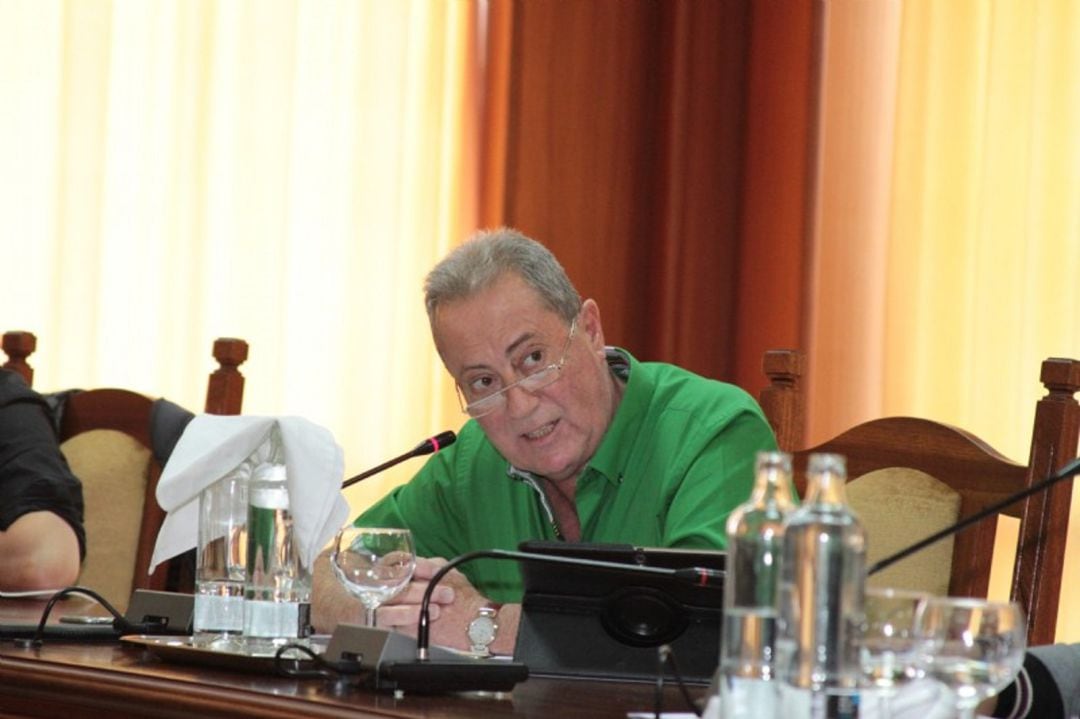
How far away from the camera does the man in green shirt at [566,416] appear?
2250 mm

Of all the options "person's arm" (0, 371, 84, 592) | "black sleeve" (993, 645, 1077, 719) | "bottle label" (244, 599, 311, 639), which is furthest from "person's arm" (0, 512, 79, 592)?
"black sleeve" (993, 645, 1077, 719)

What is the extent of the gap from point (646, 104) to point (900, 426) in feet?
6.74

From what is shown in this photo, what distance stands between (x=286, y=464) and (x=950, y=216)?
202cm

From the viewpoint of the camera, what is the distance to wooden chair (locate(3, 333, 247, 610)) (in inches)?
112

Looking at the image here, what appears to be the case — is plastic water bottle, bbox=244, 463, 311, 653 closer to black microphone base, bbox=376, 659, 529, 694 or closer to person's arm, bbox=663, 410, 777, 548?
black microphone base, bbox=376, 659, 529, 694

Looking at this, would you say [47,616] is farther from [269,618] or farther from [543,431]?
[543,431]

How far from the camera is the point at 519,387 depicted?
2.28 metres

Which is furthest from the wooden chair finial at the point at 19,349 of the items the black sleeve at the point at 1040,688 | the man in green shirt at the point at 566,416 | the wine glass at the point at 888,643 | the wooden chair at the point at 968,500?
the wine glass at the point at 888,643

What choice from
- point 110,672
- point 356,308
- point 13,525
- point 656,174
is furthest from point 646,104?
point 110,672

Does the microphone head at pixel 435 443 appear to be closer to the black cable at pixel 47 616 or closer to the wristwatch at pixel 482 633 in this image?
the wristwatch at pixel 482 633

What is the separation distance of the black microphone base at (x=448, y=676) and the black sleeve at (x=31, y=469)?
4.71 ft

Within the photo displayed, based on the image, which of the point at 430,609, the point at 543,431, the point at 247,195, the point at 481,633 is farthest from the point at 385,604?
the point at 247,195

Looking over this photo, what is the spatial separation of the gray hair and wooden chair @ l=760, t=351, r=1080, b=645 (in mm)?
487

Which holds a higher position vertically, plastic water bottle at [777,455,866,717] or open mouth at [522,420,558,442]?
open mouth at [522,420,558,442]
